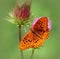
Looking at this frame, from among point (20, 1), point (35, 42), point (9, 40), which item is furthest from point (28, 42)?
point (9, 40)

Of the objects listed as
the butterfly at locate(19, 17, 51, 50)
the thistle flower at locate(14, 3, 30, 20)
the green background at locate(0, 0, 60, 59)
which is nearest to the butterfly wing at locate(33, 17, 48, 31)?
the butterfly at locate(19, 17, 51, 50)

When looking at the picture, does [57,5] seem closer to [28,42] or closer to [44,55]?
[44,55]

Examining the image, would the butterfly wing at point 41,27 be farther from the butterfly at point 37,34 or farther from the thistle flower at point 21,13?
the thistle flower at point 21,13

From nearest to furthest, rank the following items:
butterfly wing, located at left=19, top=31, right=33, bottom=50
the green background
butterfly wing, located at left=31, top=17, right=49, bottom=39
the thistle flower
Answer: butterfly wing, located at left=19, top=31, right=33, bottom=50 → butterfly wing, located at left=31, top=17, right=49, bottom=39 → the thistle flower → the green background

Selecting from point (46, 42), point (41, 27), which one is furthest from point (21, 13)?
point (46, 42)

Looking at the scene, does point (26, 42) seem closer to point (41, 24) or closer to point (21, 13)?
point (41, 24)

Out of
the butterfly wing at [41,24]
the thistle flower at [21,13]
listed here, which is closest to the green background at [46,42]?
the thistle flower at [21,13]

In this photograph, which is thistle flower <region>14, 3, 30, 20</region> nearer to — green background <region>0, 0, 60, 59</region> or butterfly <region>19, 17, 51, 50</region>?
butterfly <region>19, 17, 51, 50</region>
